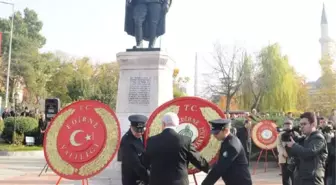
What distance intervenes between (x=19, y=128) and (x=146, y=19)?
512 inches

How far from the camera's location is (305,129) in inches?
204

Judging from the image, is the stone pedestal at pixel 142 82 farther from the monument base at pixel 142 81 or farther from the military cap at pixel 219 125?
A: the military cap at pixel 219 125

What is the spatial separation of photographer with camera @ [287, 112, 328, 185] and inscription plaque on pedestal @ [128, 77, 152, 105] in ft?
15.2

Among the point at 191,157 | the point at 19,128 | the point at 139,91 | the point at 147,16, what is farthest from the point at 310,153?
the point at 19,128

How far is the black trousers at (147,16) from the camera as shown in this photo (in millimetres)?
9938

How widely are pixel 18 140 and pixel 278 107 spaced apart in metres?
33.4

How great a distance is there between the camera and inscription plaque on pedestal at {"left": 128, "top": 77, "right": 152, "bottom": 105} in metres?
9.35

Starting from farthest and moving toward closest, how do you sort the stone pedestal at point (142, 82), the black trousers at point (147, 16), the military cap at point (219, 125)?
the black trousers at point (147, 16)
the stone pedestal at point (142, 82)
the military cap at point (219, 125)

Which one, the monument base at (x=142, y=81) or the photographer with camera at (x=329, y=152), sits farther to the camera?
the monument base at (x=142, y=81)

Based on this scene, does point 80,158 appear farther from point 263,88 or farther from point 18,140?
point 263,88

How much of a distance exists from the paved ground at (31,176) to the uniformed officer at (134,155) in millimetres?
3343

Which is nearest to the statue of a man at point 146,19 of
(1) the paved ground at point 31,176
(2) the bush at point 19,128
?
(1) the paved ground at point 31,176

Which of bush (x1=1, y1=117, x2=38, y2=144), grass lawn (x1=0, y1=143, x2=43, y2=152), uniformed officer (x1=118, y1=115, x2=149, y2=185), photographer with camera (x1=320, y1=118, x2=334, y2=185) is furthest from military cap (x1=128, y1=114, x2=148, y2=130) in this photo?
bush (x1=1, y1=117, x2=38, y2=144)

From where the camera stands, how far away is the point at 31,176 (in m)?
12.1
